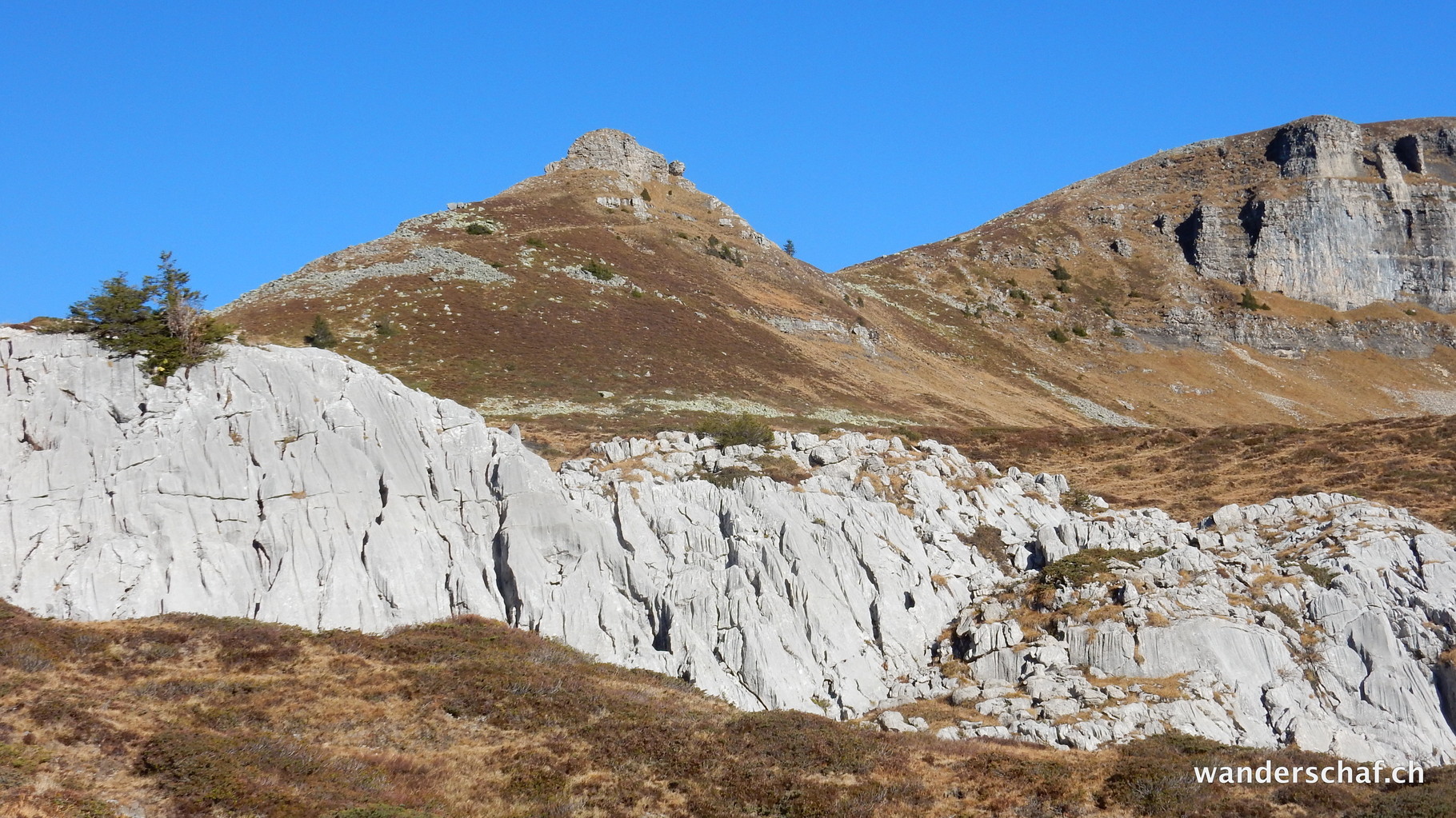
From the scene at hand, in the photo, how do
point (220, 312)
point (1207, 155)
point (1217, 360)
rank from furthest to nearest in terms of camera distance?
point (1207, 155), point (1217, 360), point (220, 312)

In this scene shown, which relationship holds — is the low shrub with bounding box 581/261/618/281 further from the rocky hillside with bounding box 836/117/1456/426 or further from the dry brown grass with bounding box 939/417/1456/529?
the rocky hillside with bounding box 836/117/1456/426

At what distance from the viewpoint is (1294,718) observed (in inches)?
983

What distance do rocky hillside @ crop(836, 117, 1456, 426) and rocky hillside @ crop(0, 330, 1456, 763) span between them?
227 ft

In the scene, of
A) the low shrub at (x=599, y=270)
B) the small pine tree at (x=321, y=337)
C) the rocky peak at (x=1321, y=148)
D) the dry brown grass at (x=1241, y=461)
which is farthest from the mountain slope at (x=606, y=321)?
the rocky peak at (x=1321, y=148)

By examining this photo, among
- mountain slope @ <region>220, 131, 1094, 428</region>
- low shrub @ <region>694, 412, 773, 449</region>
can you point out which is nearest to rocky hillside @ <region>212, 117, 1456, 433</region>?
mountain slope @ <region>220, 131, 1094, 428</region>

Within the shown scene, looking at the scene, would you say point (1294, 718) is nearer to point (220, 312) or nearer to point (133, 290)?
point (133, 290)

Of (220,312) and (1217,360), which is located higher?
Answer: (1217,360)

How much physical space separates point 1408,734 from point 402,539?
89.4 ft

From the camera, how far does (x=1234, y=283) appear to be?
131000mm

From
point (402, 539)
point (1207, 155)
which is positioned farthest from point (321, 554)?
point (1207, 155)

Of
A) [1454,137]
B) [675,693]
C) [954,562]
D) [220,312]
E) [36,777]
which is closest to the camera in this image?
[36,777]

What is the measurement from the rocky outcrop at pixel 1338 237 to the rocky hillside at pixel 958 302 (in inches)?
13.1

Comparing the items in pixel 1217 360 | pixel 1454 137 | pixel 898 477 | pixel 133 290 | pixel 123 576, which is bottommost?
pixel 123 576

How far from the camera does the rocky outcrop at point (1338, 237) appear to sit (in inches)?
5138
